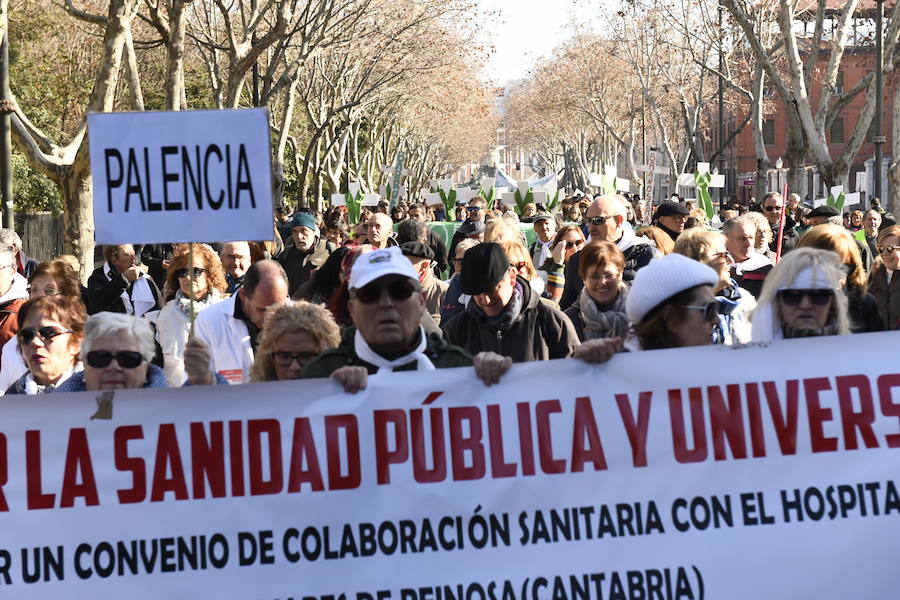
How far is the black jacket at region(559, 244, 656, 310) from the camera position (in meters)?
8.23

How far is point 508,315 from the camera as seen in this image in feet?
19.6

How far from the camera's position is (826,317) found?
453cm

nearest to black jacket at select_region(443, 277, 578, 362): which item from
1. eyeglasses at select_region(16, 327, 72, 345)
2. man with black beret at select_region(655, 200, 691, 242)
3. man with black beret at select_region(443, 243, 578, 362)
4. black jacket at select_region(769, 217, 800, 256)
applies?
man with black beret at select_region(443, 243, 578, 362)

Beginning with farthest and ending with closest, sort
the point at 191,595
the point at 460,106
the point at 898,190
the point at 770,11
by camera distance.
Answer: the point at 460,106 < the point at 770,11 < the point at 898,190 < the point at 191,595

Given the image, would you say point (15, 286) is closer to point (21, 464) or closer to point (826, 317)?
point (21, 464)

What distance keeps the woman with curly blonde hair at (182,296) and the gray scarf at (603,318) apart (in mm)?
1884

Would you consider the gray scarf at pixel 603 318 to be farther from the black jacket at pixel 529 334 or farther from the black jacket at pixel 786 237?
the black jacket at pixel 786 237

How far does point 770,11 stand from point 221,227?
29874mm

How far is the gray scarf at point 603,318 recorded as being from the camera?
6.31 metres

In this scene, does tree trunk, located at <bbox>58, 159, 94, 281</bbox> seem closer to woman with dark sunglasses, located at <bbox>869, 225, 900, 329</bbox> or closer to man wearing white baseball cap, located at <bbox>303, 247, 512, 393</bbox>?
woman with dark sunglasses, located at <bbox>869, 225, 900, 329</bbox>

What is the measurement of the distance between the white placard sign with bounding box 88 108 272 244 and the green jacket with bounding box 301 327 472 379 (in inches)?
17.2

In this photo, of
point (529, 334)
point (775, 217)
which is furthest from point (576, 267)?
point (775, 217)

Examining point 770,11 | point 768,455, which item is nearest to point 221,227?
point 768,455

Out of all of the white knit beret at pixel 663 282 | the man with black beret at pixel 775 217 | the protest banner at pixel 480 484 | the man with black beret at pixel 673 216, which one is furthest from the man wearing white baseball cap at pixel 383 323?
the man with black beret at pixel 775 217
